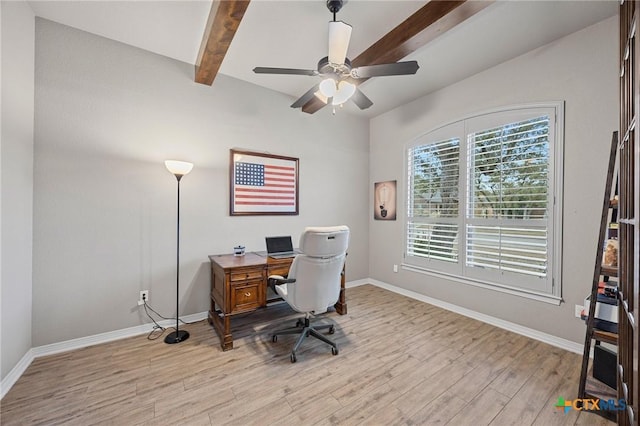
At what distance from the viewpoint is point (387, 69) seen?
193cm

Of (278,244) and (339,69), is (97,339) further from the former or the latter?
(339,69)

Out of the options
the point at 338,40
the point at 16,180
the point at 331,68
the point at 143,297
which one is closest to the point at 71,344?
the point at 143,297

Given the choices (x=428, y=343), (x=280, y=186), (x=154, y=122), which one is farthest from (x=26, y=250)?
(x=428, y=343)

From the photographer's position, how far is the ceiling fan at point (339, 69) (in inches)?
71.5

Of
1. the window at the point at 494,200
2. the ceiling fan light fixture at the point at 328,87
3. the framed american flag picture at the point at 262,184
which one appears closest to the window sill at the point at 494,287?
the window at the point at 494,200

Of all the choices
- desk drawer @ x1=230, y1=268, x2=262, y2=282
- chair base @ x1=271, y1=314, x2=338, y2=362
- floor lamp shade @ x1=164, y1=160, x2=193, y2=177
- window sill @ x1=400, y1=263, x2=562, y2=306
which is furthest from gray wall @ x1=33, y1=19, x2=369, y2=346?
window sill @ x1=400, y1=263, x2=562, y2=306

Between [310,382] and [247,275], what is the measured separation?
1.08 metres

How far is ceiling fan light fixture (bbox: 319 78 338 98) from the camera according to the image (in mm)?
2064

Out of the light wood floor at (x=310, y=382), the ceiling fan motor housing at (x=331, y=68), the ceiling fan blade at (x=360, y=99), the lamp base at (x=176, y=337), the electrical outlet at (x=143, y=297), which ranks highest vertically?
the ceiling fan motor housing at (x=331, y=68)

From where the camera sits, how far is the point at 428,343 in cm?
241

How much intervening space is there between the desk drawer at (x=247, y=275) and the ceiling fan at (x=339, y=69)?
5.77ft

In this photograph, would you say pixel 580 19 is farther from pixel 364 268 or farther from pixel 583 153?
pixel 364 268

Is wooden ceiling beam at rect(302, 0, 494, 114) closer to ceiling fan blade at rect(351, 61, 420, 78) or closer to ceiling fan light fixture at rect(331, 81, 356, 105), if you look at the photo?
ceiling fan blade at rect(351, 61, 420, 78)

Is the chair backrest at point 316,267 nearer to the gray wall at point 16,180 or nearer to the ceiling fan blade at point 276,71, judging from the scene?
the ceiling fan blade at point 276,71
